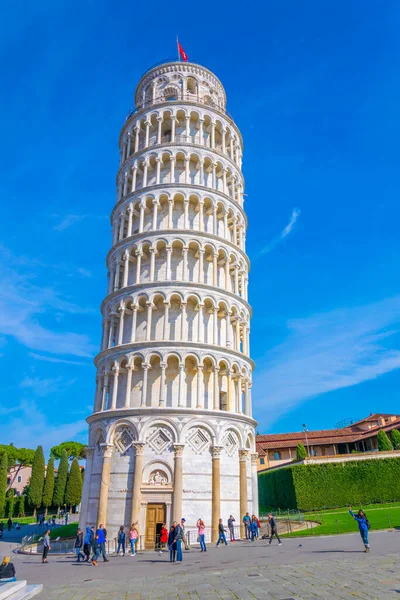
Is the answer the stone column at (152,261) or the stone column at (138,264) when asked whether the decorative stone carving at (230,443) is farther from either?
the stone column at (138,264)

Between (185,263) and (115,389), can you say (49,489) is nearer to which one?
(115,389)

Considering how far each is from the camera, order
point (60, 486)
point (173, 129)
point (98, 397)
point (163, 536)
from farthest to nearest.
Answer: point (60, 486), point (173, 129), point (98, 397), point (163, 536)

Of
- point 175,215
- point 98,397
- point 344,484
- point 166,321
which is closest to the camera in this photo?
point 166,321

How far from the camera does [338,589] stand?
483 inches

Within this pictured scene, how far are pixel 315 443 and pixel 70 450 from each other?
53973 millimetres

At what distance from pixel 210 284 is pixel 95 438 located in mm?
14593

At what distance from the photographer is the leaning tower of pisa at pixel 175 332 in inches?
1191

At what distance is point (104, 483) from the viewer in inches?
1194

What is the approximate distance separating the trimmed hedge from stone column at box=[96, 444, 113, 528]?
26488mm

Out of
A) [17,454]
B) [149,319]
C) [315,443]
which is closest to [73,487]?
[17,454]

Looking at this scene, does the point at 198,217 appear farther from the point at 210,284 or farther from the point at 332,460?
the point at 332,460

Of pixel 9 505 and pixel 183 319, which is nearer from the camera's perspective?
pixel 183 319

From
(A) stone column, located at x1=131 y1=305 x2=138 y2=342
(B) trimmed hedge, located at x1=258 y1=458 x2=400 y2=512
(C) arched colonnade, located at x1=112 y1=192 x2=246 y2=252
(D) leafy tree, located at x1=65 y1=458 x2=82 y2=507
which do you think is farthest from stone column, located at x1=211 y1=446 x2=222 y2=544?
(D) leafy tree, located at x1=65 y1=458 x2=82 y2=507

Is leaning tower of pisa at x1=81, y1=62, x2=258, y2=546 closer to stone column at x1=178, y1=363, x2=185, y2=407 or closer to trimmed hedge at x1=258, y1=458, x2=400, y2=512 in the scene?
stone column at x1=178, y1=363, x2=185, y2=407
